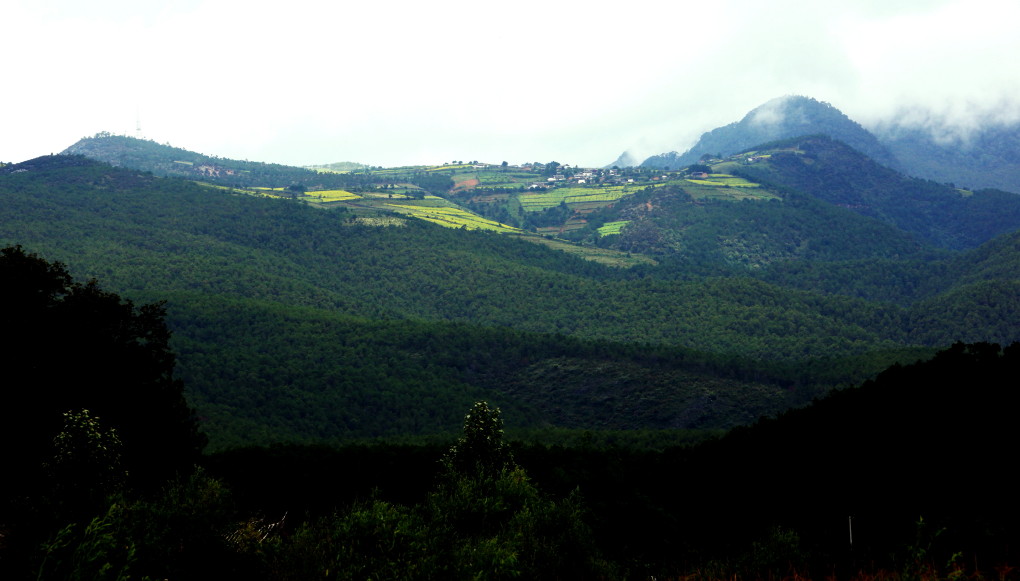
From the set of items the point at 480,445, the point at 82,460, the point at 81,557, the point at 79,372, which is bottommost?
the point at 480,445

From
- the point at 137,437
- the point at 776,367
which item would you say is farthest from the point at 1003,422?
the point at 776,367

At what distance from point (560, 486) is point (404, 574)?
118 feet

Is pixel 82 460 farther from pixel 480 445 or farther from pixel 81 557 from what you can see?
pixel 480 445

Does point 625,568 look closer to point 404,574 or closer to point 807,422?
point 404,574

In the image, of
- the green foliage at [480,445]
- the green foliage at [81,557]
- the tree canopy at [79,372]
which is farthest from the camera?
the green foliage at [480,445]

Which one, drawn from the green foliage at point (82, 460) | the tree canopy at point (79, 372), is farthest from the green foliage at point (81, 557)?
the tree canopy at point (79, 372)

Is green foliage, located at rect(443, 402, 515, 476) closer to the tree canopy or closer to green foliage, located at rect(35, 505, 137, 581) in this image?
the tree canopy

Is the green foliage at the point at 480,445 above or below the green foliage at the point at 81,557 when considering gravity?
below

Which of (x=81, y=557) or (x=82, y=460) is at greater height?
(x=81, y=557)

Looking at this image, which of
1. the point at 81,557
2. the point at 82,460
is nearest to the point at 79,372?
the point at 82,460

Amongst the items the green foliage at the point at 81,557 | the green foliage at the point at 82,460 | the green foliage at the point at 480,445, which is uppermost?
the green foliage at the point at 81,557

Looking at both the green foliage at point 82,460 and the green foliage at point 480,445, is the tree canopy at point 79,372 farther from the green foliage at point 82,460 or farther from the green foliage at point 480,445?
the green foliage at point 480,445

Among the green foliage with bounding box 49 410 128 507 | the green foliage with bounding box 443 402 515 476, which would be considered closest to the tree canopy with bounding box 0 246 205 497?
the green foliage with bounding box 49 410 128 507

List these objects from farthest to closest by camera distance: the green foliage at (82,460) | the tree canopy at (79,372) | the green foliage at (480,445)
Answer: the green foliage at (480,445) → the tree canopy at (79,372) → the green foliage at (82,460)
